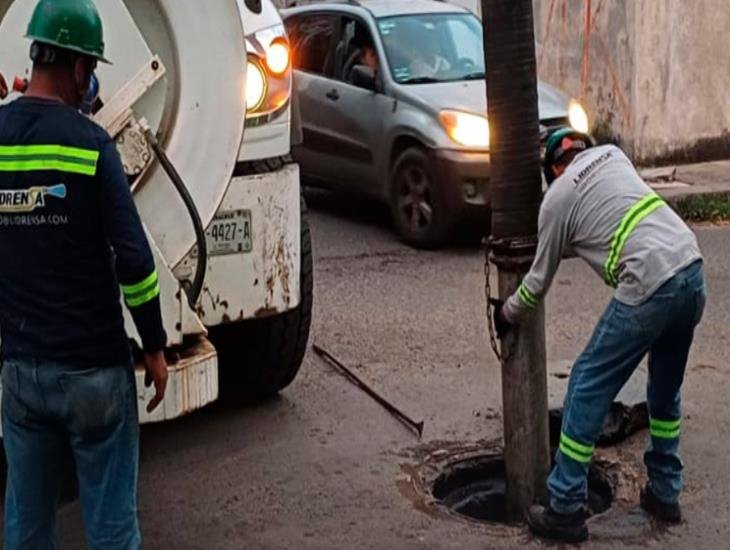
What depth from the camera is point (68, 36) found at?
336cm

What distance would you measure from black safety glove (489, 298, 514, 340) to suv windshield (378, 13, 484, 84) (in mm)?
5433

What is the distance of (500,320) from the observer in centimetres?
485

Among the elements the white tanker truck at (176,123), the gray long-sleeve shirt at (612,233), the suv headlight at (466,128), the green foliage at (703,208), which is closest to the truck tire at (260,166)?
the white tanker truck at (176,123)

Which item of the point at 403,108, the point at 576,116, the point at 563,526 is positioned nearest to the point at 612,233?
the point at 563,526

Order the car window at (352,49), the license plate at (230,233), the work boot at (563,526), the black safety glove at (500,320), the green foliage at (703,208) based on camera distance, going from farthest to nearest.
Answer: the green foliage at (703,208)
the car window at (352,49)
the license plate at (230,233)
the black safety glove at (500,320)
the work boot at (563,526)

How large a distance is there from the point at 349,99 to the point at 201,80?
6344mm

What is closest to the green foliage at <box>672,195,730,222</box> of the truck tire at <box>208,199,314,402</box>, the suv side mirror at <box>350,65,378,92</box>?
the suv side mirror at <box>350,65,378,92</box>

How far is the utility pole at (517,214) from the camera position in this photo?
457cm

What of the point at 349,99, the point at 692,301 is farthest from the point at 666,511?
the point at 349,99

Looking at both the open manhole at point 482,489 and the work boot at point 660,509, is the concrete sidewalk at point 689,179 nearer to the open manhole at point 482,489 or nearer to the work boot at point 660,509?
the open manhole at point 482,489

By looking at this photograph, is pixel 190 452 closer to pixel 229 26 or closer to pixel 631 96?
pixel 229 26

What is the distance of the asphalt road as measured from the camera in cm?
484

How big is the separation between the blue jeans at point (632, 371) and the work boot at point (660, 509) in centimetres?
2

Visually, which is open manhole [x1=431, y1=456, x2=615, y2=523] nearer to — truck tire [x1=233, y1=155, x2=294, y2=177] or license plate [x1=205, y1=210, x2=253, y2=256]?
license plate [x1=205, y1=210, x2=253, y2=256]
